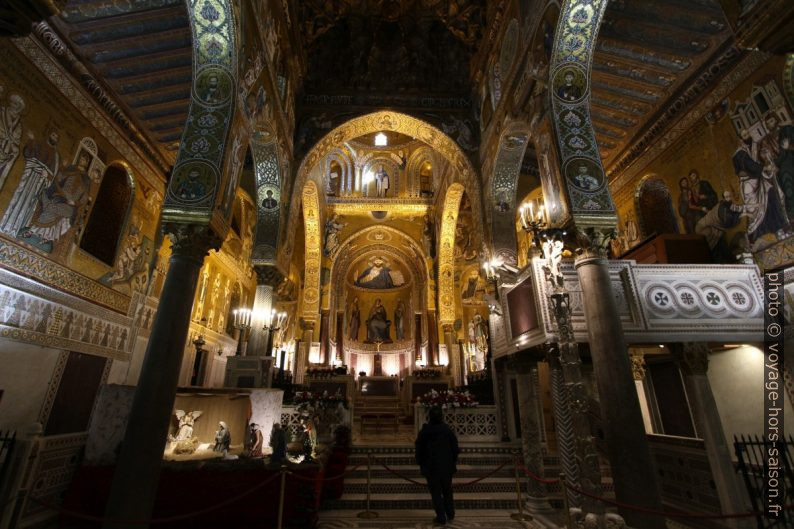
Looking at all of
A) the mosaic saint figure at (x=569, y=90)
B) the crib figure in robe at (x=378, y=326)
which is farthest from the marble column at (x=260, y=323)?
the crib figure in robe at (x=378, y=326)

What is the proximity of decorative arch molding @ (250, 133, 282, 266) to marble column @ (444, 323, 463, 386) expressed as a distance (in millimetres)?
10559

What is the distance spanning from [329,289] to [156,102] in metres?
11.5

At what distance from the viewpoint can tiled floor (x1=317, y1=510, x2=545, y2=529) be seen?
5141mm

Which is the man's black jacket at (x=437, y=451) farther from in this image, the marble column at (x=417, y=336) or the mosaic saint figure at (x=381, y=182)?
the mosaic saint figure at (x=381, y=182)

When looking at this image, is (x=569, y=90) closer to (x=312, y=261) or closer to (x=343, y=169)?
(x=312, y=261)

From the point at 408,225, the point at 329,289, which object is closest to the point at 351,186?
the point at 408,225

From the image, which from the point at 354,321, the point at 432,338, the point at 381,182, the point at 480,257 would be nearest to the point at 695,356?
the point at 480,257

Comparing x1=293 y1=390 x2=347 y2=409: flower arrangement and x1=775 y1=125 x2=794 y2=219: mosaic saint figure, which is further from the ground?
x1=775 y1=125 x2=794 y2=219: mosaic saint figure

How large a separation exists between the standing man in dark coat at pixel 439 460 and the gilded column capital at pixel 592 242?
3.35 metres

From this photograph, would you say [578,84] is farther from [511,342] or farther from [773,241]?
[511,342]

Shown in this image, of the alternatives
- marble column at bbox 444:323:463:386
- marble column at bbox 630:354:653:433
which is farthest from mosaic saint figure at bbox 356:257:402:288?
marble column at bbox 630:354:653:433

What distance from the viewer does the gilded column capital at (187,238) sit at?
528 cm

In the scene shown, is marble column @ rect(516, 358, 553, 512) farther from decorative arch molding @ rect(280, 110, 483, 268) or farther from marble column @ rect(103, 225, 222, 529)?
marble column @ rect(103, 225, 222, 529)

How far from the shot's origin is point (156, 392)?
4.59 meters
